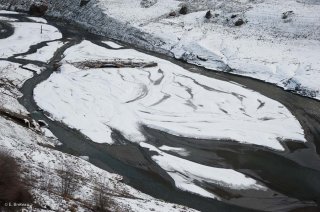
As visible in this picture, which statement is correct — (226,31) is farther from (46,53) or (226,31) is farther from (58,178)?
(58,178)

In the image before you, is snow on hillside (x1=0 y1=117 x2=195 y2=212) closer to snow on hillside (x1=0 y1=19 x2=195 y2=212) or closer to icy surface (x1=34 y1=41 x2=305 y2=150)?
snow on hillside (x1=0 y1=19 x2=195 y2=212)

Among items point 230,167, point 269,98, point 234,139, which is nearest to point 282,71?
point 269,98

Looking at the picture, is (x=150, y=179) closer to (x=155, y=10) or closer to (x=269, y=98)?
(x=269, y=98)

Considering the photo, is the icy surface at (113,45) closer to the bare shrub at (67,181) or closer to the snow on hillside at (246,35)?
the snow on hillside at (246,35)

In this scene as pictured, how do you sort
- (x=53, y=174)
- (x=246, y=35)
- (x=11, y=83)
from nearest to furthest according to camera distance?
1. (x=53, y=174)
2. (x=11, y=83)
3. (x=246, y=35)

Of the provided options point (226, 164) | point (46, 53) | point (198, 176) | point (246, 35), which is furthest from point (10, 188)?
point (246, 35)
